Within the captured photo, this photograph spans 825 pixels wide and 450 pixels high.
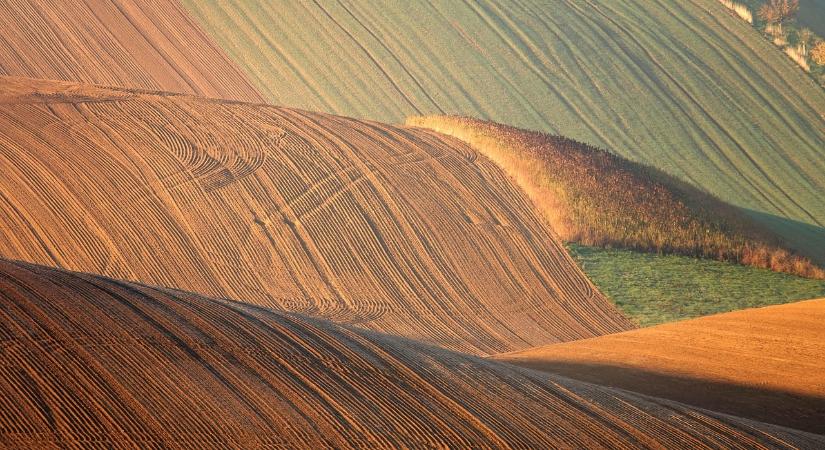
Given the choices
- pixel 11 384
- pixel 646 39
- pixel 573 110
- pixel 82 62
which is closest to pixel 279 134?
pixel 82 62

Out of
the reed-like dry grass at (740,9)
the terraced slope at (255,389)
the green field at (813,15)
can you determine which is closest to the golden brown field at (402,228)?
the terraced slope at (255,389)

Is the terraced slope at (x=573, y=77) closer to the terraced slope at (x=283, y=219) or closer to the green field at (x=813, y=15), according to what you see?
the green field at (x=813, y=15)

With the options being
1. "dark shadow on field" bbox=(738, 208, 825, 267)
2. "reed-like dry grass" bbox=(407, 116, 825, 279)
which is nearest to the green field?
"dark shadow on field" bbox=(738, 208, 825, 267)

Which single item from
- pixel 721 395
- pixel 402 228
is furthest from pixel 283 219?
pixel 721 395

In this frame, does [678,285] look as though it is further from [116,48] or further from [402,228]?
[116,48]

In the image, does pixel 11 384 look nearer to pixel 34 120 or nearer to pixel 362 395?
pixel 362 395

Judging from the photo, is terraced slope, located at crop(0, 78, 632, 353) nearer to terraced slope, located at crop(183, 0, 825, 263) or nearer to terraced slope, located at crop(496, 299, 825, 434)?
terraced slope, located at crop(496, 299, 825, 434)

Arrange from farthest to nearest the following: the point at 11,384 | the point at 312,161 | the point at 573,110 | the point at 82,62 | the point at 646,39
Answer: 1. the point at 646,39
2. the point at 573,110
3. the point at 82,62
4. the point at 312,161
5. the point at 11,384
